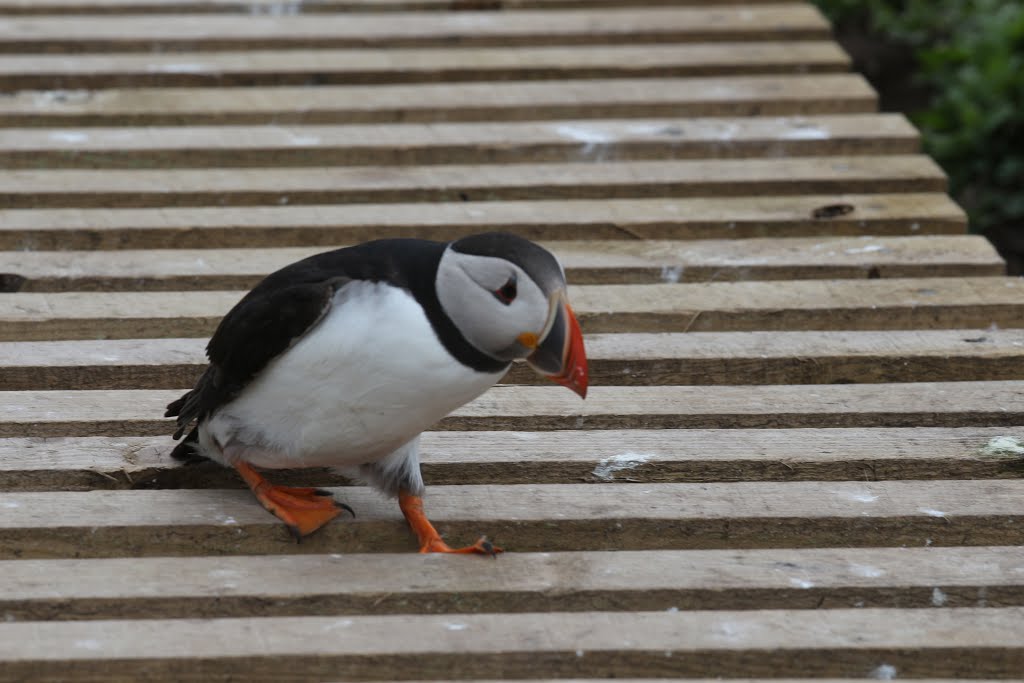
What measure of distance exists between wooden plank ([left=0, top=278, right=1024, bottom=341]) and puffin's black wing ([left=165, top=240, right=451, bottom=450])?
756 millimetres

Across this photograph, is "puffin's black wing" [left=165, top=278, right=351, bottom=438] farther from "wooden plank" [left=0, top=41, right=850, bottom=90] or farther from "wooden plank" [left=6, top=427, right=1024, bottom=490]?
"wooden plank" [left=0, top=41, right=850, bottom=90]

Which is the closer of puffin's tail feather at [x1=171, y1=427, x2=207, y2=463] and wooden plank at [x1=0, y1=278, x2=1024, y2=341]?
puffin's tail feather at [x1=171, y1=427, x2=207, y2=463]

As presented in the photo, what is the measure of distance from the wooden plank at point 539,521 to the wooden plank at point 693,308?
2.27 feet

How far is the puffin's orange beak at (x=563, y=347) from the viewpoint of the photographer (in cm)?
241

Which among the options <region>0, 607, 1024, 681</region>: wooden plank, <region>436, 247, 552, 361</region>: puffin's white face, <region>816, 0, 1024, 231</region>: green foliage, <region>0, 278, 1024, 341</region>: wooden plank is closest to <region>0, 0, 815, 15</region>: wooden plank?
<region>816, 0, 1024, 231</region>: green foliage

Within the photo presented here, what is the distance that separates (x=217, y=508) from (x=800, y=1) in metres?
3.51

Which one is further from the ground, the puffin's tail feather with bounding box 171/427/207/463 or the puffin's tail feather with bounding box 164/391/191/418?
the puffin's tail feather with bounding box 164/391/191/418

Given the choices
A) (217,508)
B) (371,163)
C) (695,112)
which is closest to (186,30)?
(371,163)

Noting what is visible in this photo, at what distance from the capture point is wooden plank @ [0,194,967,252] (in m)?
3.78

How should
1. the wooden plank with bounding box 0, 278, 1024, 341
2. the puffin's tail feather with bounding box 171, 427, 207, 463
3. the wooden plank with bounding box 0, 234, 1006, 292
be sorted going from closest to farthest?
the puffin's tail feather with bounding box 171, 427, 207, 463 < the wooden plank with bounding box 0, 278, 1024, 341 < the wooden plank with bounding box 0, 234, 1006, 292

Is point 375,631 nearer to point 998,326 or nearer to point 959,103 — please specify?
point 998,326

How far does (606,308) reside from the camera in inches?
138

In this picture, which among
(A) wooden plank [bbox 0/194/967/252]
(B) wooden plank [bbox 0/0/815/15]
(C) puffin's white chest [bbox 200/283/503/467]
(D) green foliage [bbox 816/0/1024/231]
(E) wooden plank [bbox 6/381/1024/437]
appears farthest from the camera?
(D) green foliage [bbox 816/0/1024/231]

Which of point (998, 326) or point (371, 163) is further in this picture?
point (371, 163)
